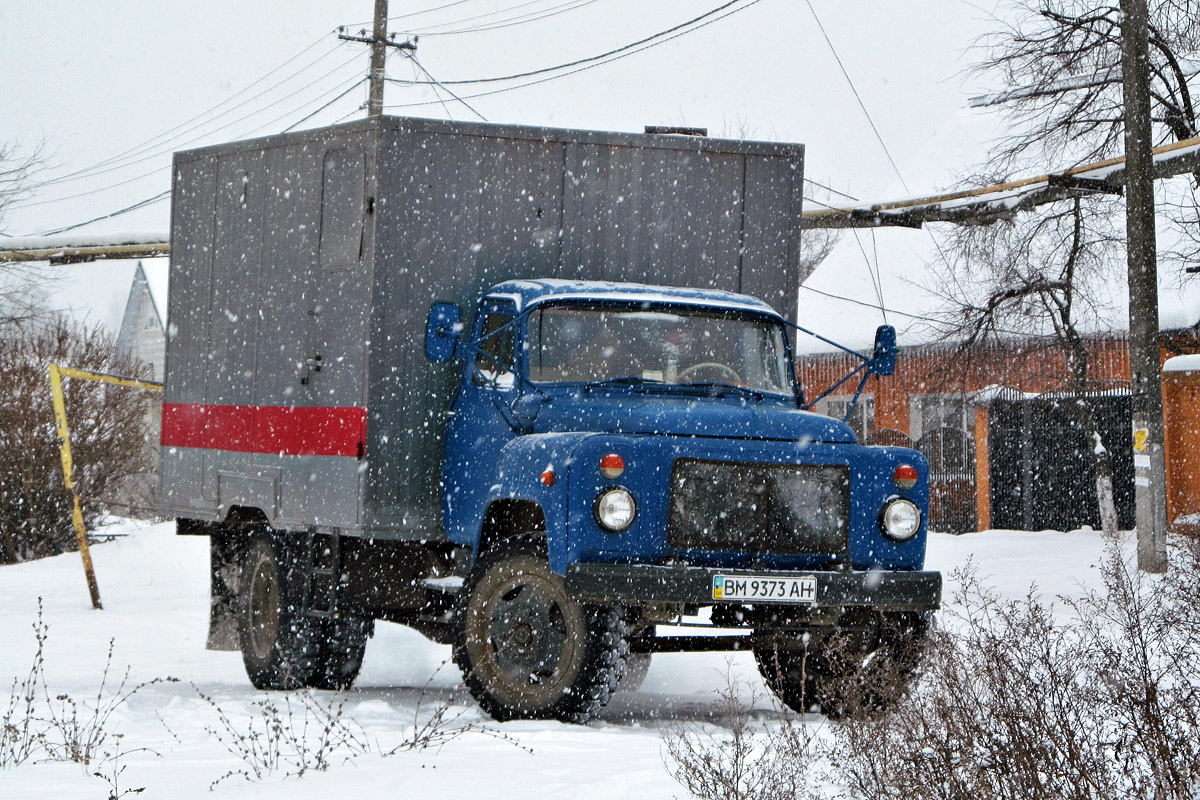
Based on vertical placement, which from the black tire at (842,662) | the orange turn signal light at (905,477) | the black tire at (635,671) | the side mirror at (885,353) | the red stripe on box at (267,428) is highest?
the side mirror at (885,353)

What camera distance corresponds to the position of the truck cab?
7445 millimetres

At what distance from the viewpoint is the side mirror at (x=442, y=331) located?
8.59 meters

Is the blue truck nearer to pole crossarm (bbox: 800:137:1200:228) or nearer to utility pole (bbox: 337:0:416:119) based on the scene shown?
pole crossarm (bbox: 800:137:1200:228)

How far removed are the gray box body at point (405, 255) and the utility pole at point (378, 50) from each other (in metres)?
13.5

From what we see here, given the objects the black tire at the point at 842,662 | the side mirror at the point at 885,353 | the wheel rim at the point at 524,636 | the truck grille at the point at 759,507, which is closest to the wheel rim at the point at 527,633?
the wheel rim at the point at 524,636

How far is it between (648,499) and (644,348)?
1425mm

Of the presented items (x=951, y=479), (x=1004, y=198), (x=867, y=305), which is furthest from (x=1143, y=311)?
(x=867, y=305)

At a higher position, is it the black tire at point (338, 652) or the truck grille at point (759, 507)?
the truck grille at point (759, 507)

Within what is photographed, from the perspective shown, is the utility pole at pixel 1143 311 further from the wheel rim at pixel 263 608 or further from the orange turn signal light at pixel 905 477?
the wheel rim at pixel 263 608

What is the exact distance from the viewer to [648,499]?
7.47 m

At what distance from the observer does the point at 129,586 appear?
18.9 meters

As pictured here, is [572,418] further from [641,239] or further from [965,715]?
[965,715]

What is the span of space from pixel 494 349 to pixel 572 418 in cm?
88

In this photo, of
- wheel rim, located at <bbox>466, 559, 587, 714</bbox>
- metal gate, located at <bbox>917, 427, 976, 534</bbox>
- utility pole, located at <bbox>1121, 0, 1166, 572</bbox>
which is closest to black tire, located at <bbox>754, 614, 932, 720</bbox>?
wheel rim, located at <bbox>466, 559, 587, 714</bbox>
